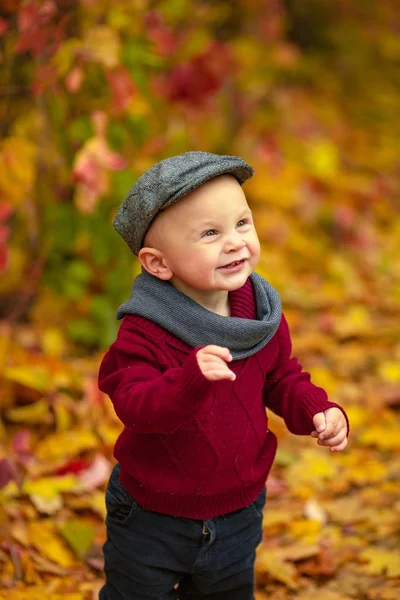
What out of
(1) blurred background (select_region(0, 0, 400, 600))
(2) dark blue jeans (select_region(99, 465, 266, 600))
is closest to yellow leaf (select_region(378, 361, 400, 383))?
(1) blurred background (select_region(0, 0, 400, 600))

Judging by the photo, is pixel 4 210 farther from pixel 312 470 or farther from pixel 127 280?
pixel 312 470

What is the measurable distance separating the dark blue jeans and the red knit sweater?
4cm

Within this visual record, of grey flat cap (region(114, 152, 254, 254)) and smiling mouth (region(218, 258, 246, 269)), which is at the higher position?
grey flat cap (region(114, 152, 254, 254))

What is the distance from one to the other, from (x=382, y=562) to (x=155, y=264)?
53.6 inches

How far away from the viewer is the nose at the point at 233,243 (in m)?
1.74

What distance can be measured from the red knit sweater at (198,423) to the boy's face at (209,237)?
129mm

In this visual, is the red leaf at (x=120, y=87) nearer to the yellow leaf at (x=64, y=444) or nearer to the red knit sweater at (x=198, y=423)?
the yellow leaf at (x=64, y=444)

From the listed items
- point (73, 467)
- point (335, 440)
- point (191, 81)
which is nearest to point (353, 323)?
point (191, 81)

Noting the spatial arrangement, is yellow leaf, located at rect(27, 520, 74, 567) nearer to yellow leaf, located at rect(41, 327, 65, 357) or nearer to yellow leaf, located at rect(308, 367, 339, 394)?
yellow leaf, located at rect(41, 327, 65, 357)

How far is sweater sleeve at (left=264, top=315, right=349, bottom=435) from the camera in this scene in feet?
6.13

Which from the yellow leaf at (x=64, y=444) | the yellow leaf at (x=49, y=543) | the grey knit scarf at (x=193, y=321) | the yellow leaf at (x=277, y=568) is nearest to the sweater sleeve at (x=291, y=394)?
the grey knit scarf at (x=193, y=321)

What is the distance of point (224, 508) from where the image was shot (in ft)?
6.19

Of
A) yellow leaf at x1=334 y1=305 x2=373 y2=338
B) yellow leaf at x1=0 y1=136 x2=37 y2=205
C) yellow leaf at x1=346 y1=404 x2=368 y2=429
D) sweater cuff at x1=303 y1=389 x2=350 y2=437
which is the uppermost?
yellow leaf at x1=334 y1=305 x2=373 y2=338

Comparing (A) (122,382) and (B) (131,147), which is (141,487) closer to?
(A) (122,382)
